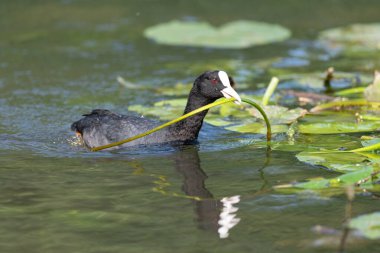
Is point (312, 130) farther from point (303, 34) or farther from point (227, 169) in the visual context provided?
point (303, 34)

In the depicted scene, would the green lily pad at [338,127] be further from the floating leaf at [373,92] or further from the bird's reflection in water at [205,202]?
the bird's reflection in water at [205,202]

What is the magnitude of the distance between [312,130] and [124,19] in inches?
244

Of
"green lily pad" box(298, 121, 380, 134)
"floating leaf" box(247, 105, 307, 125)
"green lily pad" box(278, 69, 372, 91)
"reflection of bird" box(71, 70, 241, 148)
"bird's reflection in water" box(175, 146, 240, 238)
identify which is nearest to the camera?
"bird's reflection in water" box(175, 146, 240, 238)

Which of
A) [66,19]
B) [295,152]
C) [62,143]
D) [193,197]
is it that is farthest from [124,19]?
[193,197]

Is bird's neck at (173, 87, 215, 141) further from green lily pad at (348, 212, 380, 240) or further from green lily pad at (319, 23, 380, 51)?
green lily pad at (319, 23, 380, 51)

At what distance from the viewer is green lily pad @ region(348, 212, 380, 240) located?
4.02m

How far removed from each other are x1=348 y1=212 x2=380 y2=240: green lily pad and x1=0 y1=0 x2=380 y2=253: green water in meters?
0.14

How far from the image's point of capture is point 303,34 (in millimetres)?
11625

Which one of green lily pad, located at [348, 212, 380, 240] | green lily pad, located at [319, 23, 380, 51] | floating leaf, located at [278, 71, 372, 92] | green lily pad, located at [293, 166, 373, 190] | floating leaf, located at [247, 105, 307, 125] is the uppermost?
green lily pad, located at [319, 23, 380, 51]

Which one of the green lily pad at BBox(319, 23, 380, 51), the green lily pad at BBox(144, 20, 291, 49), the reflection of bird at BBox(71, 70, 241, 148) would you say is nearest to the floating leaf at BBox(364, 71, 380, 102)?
the reflection of bird at BBox(71, 70, 241, 148)

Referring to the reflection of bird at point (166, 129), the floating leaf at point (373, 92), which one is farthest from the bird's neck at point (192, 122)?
the floating leaf at point (373, 92)

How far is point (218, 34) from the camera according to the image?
36.3 feet

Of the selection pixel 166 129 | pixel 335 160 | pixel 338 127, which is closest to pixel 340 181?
pixel 335 160

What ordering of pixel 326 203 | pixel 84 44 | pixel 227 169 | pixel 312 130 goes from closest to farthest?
pixel 326 203 → pixel 227 169 → pixel 312 130 → pixel 84 44
